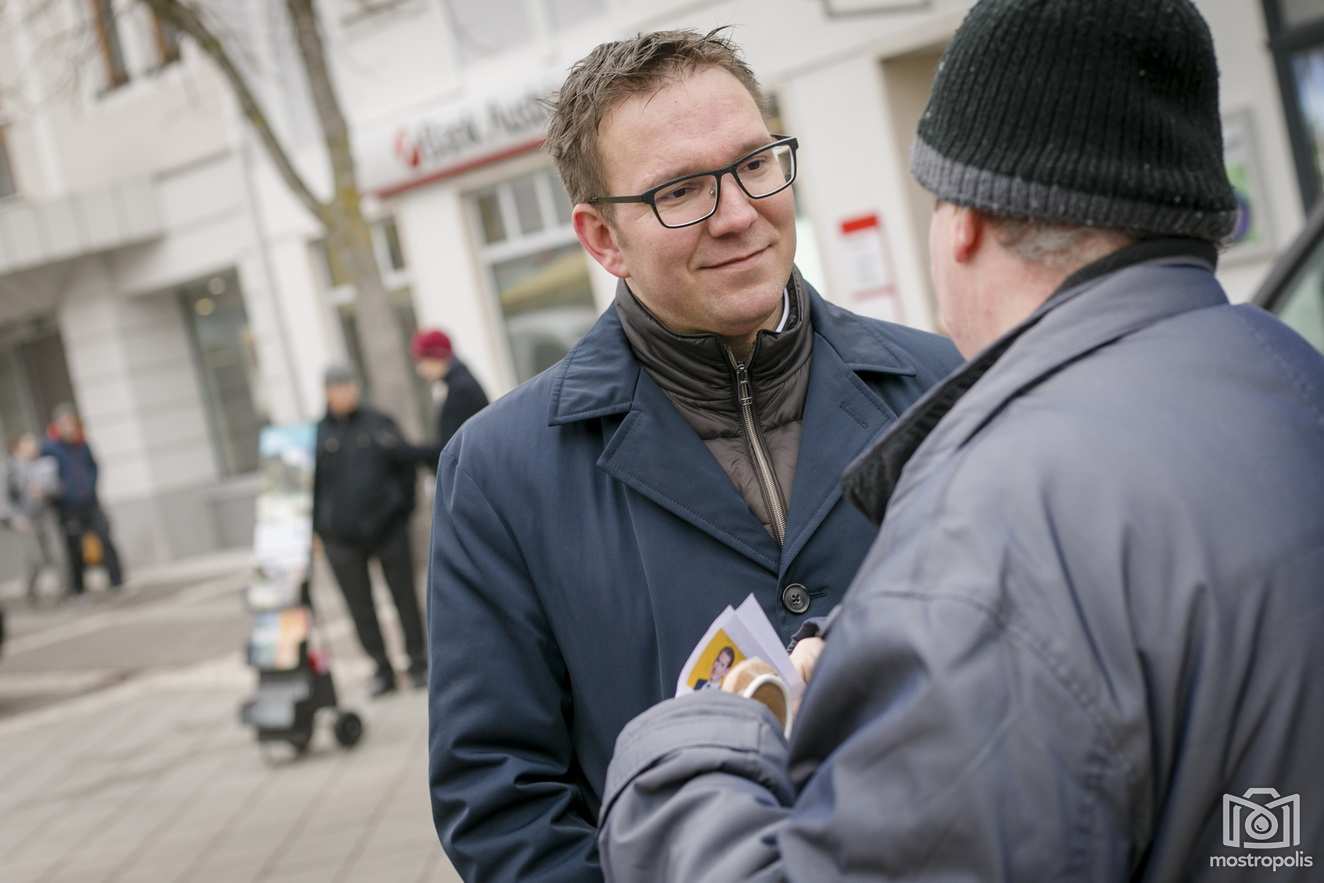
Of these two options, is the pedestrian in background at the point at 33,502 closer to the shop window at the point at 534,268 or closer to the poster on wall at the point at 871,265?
the shop window at the point at 534,268

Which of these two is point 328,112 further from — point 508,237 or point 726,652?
point 726,652

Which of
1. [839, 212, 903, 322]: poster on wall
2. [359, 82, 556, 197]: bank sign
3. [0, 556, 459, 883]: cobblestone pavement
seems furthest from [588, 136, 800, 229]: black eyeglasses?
[359, 82, 556, 197]: bank sign

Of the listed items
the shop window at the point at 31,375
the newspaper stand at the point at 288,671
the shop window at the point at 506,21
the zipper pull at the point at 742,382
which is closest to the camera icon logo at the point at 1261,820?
the zipper pull at the point at 742,382

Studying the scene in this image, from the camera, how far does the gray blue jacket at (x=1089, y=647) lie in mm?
1127

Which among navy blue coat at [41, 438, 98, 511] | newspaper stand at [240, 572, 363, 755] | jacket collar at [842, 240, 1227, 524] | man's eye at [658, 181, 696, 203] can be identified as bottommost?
newspaper stand at [240, 572, 363, 755]

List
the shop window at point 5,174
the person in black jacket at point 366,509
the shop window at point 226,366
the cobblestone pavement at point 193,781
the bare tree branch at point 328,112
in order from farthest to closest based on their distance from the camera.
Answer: the shop window at point 5,174 < the shop window at point 226,366 < the bare tree branch at point 328,112 < the person in black jacket at point 366,509 < the cobblestone pavement at point 193,781

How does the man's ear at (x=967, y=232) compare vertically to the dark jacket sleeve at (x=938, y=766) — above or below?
above

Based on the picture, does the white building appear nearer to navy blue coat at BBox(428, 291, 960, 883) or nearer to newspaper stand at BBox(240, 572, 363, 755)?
newspaper stand at BBox(240, 572, 363, 755)

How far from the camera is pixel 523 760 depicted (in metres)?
2.01

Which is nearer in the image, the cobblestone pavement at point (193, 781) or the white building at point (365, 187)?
the cobblestone pavement at point (193, 781)

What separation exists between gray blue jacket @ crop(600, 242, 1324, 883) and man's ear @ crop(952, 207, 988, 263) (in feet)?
0.44

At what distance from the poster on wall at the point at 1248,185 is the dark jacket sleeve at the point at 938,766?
8.99 meters

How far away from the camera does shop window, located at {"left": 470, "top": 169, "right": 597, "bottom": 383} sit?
13.8 meters

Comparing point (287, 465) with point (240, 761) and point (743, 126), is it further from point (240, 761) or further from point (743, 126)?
point (743, 126)
